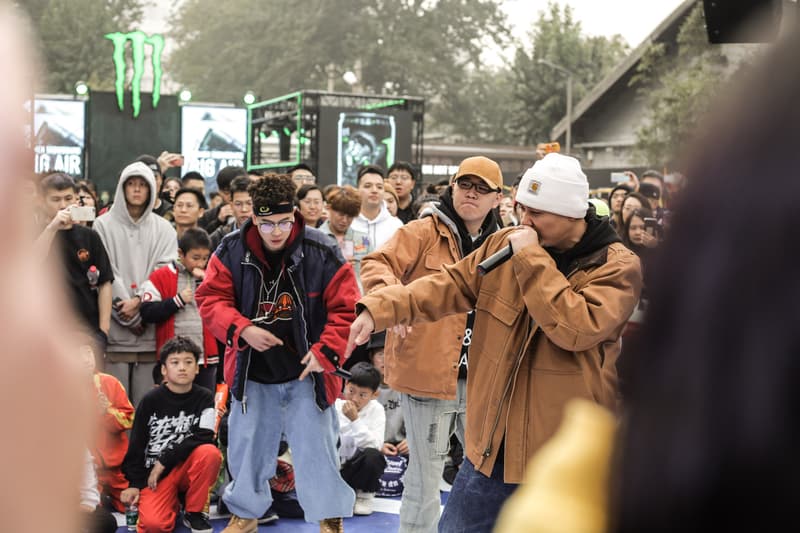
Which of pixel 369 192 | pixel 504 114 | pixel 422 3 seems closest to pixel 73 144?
pixel 369 192

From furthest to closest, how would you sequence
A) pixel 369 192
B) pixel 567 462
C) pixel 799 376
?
pixel 369 192 → pixel 567 462 → pixel 799 376

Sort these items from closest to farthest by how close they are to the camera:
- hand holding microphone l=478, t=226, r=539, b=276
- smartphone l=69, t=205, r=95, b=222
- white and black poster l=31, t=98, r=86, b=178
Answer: hand holding microphone l=478, t=226, r=539, b=276, smartphone l=69, t=205, r=95, b=222, white and black poster l=31, t=98, r=86, b=178

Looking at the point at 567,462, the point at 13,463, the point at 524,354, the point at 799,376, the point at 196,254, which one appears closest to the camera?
the point at 799,376

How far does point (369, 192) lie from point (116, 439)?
328cm

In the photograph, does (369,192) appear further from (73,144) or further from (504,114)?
(504,114)

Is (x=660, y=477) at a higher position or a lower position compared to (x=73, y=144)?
lower

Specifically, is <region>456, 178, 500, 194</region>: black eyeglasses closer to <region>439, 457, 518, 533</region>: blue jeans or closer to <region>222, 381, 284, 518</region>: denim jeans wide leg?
<region>222, 381, 284, 518</region>: denim jeans wide leg

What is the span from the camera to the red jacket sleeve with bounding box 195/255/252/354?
19.6 feet

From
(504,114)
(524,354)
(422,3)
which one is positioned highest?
(422,3)

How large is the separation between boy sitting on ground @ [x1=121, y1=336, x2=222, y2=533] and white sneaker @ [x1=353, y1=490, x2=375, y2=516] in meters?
1.12

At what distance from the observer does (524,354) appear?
4176 mm

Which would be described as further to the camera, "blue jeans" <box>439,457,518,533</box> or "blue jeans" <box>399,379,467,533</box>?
"blue jeans" <box>399,379,467,533</box>

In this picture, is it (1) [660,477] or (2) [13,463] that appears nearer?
(1) [660,477]

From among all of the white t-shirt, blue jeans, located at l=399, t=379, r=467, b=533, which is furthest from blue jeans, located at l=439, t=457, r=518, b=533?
the white t-shirt
